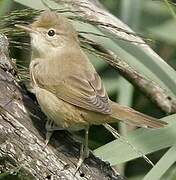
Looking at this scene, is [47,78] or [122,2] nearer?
[47,78]

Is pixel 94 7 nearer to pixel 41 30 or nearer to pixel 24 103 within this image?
pixel 41 30

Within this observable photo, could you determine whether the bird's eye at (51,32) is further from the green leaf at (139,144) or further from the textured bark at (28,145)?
the green leaf at (139,144)

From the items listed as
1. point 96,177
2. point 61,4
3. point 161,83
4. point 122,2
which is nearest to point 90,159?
point 96,177

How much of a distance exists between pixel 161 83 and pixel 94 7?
17.1 inches

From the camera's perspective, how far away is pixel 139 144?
2455 millimetres

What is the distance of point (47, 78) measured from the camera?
2.57 m

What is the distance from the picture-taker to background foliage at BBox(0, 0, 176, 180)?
7.95 feet

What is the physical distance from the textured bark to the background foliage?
120mm

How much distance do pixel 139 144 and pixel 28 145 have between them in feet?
1.39

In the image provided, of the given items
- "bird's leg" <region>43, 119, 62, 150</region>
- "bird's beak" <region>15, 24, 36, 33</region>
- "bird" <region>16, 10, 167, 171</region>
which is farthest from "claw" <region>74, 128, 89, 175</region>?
"bird's beak" <region>15, 24, 36, 33</region>

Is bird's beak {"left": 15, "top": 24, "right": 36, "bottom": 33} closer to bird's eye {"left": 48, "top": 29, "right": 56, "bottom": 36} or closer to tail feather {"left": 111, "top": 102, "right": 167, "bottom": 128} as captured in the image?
bird's eye {"left": 48, "top": 29, "right": 56, "bottom": 36}

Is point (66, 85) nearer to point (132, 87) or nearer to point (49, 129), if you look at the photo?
point (49, 129)

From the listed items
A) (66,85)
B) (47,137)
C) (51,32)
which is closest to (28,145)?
(47,137)

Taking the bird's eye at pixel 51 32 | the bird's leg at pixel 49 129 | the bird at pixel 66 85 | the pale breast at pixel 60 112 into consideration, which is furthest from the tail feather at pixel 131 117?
the bird's eye at pixel 51 32
